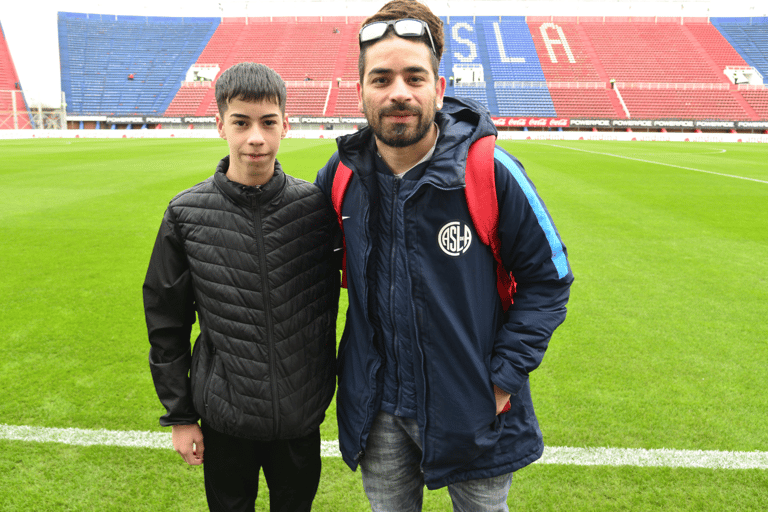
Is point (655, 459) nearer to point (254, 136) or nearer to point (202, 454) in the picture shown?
point (202, 454)

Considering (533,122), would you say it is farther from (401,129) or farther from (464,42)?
(401,129)

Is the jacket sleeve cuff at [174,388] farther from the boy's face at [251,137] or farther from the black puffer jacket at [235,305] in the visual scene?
the boy's face at [251,137]

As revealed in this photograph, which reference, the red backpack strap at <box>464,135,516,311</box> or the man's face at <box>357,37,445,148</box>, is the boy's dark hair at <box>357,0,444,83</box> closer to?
the man's face at <box>357,37,445,148</box>

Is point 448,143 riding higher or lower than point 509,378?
higher

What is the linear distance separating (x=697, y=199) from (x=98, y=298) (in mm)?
10683

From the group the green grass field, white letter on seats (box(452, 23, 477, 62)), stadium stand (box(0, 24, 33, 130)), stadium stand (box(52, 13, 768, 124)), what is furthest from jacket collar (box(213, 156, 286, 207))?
white letter on seats (box(452, 23, 477, 62))

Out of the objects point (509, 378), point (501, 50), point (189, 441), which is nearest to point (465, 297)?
point (509, 378)

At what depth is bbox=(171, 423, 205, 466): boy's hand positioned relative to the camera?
184 centimetres

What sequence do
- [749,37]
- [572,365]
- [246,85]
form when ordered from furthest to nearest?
[749,37]
[572,365]
[246,85]

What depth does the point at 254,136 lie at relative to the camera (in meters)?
1.74

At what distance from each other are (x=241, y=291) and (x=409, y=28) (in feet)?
3.41

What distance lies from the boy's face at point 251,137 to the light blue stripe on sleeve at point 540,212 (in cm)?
80

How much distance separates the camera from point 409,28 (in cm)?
153

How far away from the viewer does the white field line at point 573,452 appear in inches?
102
